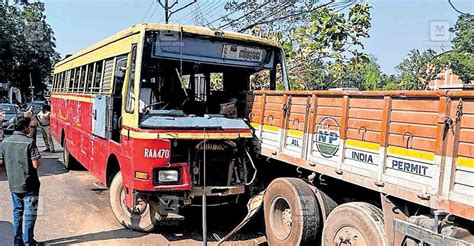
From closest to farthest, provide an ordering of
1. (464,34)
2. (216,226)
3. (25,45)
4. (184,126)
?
(184,126) < (216,226) < (25,45) < (464,34)

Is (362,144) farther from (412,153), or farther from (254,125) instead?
(254,125)

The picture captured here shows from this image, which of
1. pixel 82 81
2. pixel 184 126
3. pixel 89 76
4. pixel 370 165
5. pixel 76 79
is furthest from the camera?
pixel 76 79

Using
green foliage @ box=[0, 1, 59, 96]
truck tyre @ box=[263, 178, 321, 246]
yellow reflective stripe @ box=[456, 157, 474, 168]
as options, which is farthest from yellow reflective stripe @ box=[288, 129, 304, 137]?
green foliage @ box=[0, 1, 59, 96]

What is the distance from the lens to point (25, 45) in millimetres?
36750

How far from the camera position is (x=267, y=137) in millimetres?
5984

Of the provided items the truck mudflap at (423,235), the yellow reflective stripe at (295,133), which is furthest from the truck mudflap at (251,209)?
the truck mudflap at (423,235)

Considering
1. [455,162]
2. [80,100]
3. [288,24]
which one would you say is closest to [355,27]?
[288,24]

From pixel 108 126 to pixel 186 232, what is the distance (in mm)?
1968

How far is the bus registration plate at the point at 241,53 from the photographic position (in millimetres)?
6512

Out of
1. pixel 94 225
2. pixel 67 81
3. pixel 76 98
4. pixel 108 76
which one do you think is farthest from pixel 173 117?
pixel 67 81

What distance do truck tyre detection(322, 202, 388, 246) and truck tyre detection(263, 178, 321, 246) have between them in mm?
366

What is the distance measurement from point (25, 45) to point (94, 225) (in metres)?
34.5

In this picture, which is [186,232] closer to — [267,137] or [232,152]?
[232,152]

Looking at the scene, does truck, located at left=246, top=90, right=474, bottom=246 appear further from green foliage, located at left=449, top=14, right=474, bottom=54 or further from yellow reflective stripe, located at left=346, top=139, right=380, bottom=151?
green foliage, located at left=449, top=14, right=474, bottom=54
